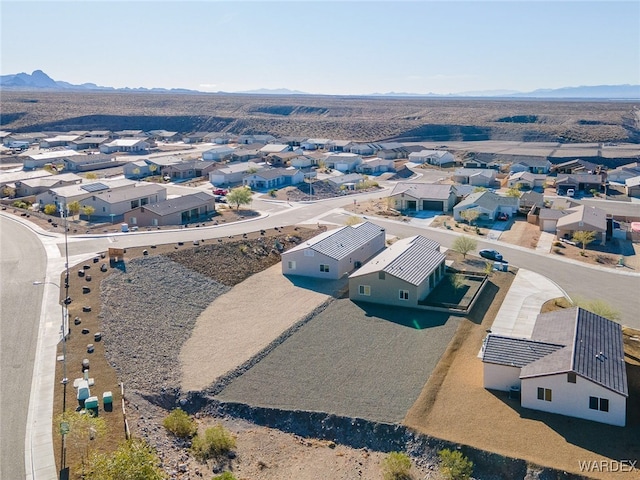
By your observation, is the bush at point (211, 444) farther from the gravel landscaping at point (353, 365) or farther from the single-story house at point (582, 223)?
the single-story house at point (582, 223)

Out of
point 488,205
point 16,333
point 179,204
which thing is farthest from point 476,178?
point 16,333

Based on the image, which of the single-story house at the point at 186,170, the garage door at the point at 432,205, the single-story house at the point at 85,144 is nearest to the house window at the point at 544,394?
the garage door at the point at 432,205

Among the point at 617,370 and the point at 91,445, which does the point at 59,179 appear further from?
the point at 617,370

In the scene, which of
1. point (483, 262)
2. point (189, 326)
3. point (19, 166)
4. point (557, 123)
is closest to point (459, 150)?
point (557, 123)

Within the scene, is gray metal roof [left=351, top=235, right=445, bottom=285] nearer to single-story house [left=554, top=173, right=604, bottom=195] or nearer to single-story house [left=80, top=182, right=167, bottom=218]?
single-story house [left=80, top=182, right=167, bottom=218]

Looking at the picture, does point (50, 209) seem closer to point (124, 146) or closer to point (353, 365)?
point (353, 365)

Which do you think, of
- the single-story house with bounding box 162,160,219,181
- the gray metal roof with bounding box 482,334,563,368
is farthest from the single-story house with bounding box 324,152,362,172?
the gray metal roof with bounding box 482,334,563,368
